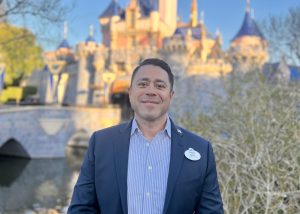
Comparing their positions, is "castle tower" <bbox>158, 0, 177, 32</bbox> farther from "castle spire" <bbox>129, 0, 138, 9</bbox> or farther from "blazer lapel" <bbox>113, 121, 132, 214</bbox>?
"blazer lapel" <bbox>113, 121, 132, 214</bbox>

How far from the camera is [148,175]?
145 cm

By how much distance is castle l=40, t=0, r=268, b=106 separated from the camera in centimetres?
2177

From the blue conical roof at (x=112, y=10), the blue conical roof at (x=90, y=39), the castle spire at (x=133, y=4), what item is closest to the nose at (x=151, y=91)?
the castle spire at (x=133, y=4)

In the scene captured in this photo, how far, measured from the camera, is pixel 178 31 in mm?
23672

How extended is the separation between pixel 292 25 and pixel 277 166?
31.5 feet

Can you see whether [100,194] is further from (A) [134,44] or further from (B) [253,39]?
(A) [134,44]

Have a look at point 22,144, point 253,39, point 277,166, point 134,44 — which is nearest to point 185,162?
point 277,166

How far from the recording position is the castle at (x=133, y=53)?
2177cm

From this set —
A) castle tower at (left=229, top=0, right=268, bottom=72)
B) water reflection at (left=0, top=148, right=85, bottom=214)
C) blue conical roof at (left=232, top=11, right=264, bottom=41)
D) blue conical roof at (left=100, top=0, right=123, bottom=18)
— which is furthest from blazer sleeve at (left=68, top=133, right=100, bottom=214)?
blue conical roof at (left=100, top=0, right=123, bottom=18)

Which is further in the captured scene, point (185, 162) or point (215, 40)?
point (215, 40)

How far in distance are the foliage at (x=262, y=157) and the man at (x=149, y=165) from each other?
1.56m

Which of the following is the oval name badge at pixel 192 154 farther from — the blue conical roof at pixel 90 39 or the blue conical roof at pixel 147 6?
the blue conical roof at pixel 90 39

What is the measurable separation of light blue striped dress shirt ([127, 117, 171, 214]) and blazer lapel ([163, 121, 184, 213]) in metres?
0.02

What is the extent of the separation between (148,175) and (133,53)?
21.9 m
